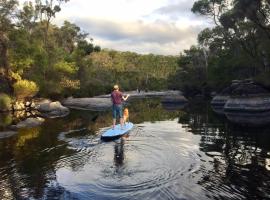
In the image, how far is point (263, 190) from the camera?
11.6m

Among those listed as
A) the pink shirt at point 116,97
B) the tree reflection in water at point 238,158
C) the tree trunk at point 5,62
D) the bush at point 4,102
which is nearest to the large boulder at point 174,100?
the tree trunk at point 5,62

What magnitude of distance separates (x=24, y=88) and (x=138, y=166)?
35309 mm

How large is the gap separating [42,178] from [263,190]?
23.9 feet

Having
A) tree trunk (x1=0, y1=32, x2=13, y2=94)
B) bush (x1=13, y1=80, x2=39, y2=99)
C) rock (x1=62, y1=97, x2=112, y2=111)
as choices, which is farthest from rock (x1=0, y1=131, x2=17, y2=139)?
tree trunk (x1=0, y1=32, x2=13, y2=94)

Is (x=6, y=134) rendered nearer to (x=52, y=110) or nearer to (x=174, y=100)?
(x=52, y=110)

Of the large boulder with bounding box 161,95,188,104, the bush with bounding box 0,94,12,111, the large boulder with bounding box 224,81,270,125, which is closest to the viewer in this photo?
the large boulder with bounding box 224,81,270,125

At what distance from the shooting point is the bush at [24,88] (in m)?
46.6

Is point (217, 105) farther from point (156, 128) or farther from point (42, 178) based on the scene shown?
point (42, 178)

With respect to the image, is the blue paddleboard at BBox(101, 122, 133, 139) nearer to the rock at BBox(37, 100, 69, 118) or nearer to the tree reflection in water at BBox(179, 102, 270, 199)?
the tree reflection in water at BBox(179, 102, 270, 199)

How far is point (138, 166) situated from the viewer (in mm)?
14461

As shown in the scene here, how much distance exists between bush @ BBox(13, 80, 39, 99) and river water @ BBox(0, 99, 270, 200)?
2381 cm

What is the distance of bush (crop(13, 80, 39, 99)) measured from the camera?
46612mm

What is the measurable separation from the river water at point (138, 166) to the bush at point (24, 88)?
23.8m

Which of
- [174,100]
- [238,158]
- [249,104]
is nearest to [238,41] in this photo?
[174,100]
